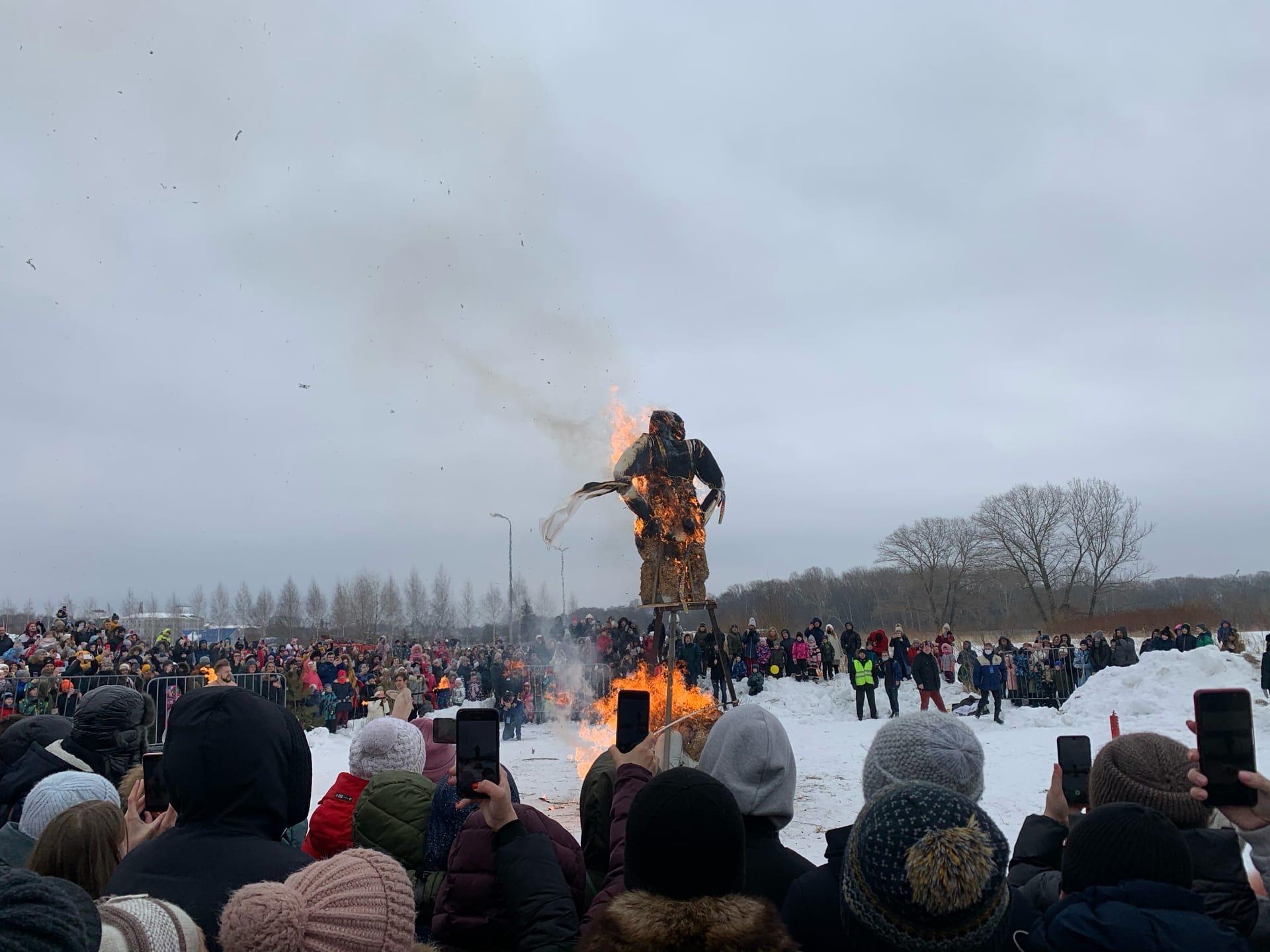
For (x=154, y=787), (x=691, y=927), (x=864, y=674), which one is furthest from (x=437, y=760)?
(x=864, y=674)

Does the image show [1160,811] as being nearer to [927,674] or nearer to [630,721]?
[630,721]

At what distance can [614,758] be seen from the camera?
3807mm

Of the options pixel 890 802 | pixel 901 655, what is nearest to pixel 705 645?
pixel 901 655

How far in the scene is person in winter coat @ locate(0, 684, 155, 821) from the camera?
442 centimetres

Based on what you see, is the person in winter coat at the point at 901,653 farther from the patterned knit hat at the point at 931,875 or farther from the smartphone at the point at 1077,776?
the patterned knit hat at the point at 931,875

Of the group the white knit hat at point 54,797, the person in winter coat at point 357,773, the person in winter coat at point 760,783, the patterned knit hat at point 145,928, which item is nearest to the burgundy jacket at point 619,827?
the person in winter coat at point 760,783

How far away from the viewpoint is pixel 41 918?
4.71 ft

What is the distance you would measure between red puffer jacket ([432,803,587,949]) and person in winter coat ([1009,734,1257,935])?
1.69 metres

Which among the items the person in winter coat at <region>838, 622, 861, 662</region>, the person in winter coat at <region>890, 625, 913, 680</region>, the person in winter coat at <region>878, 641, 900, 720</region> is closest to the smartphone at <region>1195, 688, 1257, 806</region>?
the person in winter coat at <region>878, 641, 900, 720</region>

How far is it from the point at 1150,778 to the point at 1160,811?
6.3 inches

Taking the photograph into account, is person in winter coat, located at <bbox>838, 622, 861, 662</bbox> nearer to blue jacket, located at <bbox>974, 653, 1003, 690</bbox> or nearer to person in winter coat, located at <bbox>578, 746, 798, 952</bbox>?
blue jacket, located at <bbox>974, 653, 1003, 690</bbox>

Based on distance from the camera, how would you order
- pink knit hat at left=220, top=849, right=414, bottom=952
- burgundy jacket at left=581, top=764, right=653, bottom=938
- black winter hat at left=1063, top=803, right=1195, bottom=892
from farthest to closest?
burgundy jacket at left=581, top=764, right=653, bottom=938 < black winter hat at left=1063, top=803, right=1195, bottom=892 < pink knit hat at left=220, top=849, right=414, bottom=952

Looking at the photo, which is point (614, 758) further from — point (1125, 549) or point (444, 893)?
point (1125, 549)

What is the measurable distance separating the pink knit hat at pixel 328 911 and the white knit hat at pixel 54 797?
2147 millimetres
